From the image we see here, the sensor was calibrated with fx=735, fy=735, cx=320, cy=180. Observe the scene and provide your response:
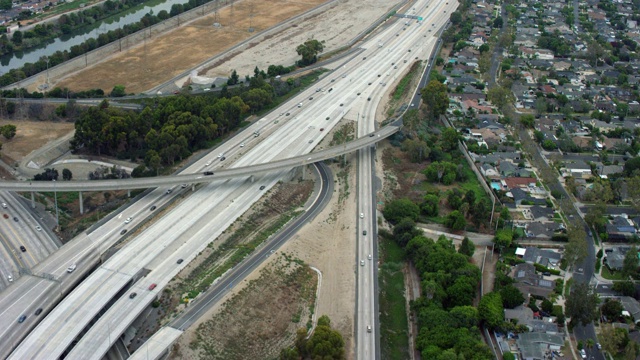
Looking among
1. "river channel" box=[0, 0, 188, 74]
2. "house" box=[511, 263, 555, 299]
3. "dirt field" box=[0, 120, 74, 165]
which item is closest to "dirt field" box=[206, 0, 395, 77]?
"dirt field" box=[0, 120, 74, 165]

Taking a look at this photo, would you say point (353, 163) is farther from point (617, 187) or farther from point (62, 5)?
point (62, 5)

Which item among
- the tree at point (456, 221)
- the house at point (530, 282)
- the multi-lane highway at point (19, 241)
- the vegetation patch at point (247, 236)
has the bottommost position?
the house at point (530, 282)

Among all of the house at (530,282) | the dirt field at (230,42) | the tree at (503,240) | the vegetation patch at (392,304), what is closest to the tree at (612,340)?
the house at (530,282)

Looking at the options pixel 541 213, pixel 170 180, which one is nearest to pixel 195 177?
pixel 170 180

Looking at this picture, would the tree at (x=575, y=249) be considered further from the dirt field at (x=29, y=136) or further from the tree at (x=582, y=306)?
the dirt field at (x=29, y=136)

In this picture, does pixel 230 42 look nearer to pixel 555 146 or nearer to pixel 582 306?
pixel 555 146

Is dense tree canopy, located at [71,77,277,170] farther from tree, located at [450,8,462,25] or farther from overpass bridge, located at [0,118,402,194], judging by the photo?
tree, located at [450,8,462,25]
